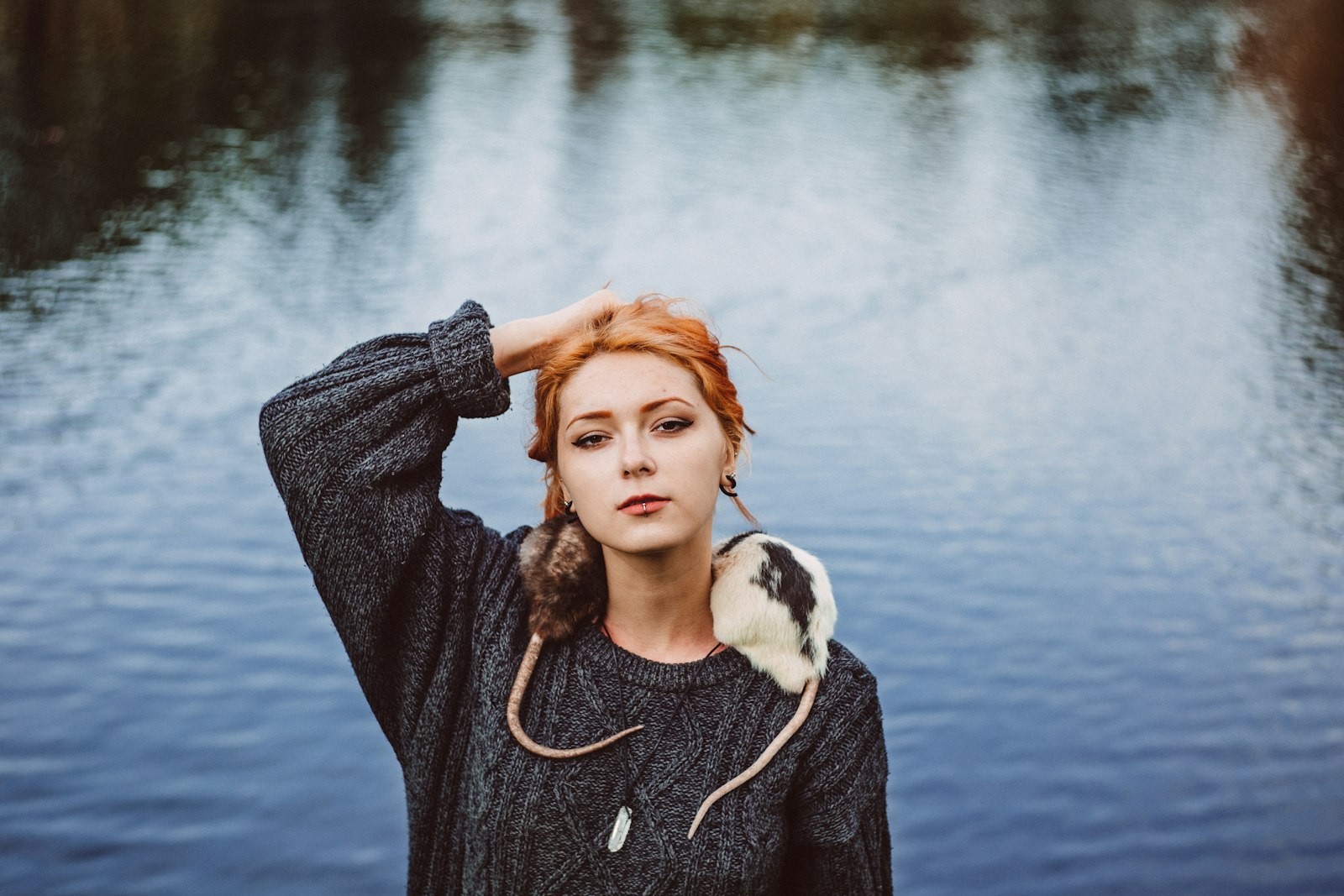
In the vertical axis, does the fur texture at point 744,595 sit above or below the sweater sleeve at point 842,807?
above

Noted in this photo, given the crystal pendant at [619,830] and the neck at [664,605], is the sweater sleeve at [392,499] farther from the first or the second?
the crystal pendant at [619,830]

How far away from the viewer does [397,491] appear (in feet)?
8.11

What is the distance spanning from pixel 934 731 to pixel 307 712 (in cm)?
347

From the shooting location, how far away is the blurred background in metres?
7.58

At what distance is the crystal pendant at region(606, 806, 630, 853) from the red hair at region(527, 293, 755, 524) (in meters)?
0.60

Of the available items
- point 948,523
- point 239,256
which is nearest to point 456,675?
point 948,523

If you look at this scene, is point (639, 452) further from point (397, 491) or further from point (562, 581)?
point (397, 491)

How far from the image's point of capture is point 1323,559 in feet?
34.3

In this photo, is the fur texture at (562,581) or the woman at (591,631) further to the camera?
the fur texture at (562,581)

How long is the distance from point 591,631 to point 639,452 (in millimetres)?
357

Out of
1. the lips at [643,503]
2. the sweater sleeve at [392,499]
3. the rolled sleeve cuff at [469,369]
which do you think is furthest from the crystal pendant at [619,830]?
the rolled sleeve cuff at [469,369]

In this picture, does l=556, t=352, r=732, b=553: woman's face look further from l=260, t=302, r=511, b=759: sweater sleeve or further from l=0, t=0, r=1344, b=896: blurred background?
l=0, t=0, r=1344, b=896: blurred background

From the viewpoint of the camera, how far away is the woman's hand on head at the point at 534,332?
2541mm

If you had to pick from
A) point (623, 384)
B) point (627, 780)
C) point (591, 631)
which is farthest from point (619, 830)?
point (623, 384)
